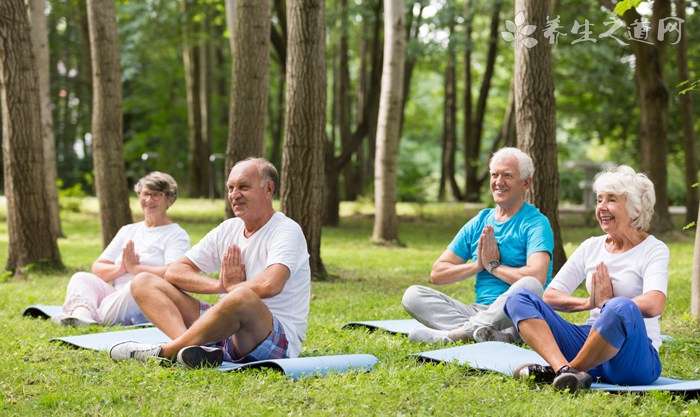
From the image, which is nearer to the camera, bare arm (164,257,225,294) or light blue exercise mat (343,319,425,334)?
bare arm (164,257,225,294)

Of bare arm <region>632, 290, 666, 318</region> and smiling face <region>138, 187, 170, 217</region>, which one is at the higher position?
smiling face <region>138, 187, 170, 217</region>

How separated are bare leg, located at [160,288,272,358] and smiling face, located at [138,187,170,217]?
2.03m

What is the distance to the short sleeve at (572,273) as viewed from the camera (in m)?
5.98

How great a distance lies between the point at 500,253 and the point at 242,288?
193 centimetres

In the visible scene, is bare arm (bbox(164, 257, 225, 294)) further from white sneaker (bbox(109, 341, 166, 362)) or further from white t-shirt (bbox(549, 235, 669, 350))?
white t-shirt (bbox(549, 235, 669, 350))

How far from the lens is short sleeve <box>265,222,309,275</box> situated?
6.07 metres

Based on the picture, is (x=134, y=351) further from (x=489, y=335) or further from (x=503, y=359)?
(x=489, y=335)

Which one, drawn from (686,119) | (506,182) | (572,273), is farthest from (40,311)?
(686,119)

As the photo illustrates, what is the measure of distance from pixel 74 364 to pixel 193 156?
73.0 feet

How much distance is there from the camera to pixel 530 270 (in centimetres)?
676

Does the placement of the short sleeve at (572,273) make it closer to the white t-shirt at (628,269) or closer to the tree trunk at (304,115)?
the white t-shirt at (628,269)

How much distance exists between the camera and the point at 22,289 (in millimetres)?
10812

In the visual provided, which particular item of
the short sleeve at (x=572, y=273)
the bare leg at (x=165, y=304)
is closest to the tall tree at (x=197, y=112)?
the bare leg at (x=165, y=304)

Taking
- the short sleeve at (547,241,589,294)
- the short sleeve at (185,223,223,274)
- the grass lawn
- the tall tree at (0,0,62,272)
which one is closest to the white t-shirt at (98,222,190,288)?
the grass lawn
